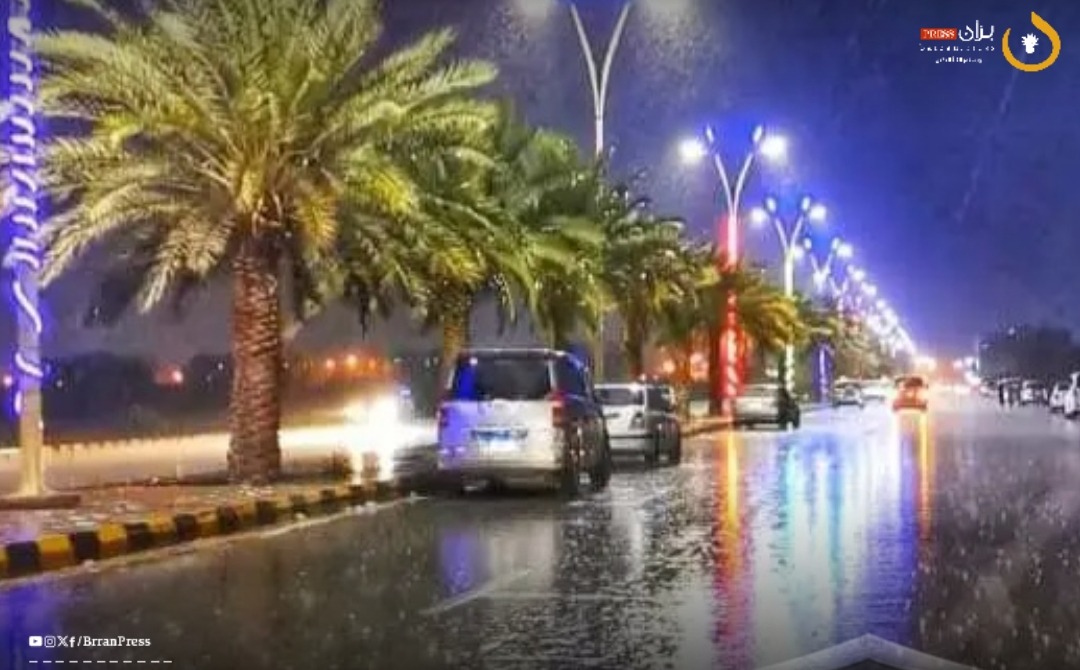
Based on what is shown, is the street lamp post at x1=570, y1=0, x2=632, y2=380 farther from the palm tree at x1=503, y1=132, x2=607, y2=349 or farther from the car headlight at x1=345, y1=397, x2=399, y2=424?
the car headlight at x1=345, y1=397, x2=399, y2=424

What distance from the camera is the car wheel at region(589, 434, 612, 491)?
2468cm

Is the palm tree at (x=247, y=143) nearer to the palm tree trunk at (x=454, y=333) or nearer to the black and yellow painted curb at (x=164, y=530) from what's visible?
the black and yellow painted curb at (x=164, y=530)

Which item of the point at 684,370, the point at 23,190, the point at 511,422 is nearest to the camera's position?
the point at 23,190

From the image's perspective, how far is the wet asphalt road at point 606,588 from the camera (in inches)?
390

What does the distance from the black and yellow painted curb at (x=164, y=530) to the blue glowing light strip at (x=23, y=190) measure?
2602 millimetres

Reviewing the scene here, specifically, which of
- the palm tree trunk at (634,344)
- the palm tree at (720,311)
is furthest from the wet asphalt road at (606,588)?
the palm tree at (720,311)

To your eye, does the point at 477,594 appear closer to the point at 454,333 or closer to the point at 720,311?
the point at 454,333

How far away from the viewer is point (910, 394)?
8044 cm

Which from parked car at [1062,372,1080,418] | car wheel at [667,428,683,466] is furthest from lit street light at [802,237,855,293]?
car wheel at [667,428,683,466]

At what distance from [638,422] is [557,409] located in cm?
971

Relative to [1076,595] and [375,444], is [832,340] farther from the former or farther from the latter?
[1076,595]

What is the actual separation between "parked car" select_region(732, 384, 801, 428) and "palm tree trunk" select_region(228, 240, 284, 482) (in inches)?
1307

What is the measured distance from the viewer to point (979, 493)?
22.6m

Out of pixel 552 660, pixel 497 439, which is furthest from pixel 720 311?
pixel 552 660
